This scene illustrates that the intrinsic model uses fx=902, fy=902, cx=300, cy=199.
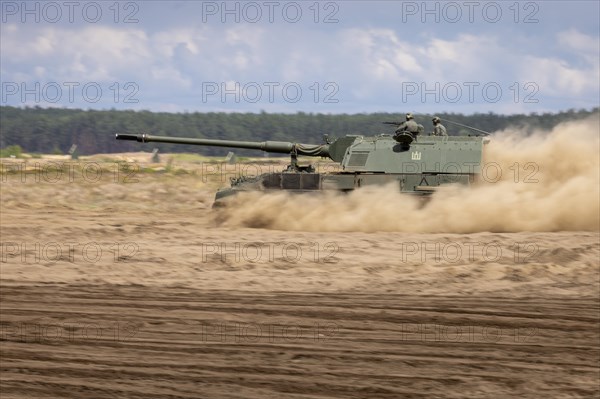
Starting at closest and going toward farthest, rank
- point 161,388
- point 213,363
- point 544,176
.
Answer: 1. point 161,388
2. point 213,363
3. point 544,176

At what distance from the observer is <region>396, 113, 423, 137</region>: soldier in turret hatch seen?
19.7 meters

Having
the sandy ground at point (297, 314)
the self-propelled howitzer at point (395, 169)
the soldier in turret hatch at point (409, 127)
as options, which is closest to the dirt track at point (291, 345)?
the sandy ground at point (297, 314)

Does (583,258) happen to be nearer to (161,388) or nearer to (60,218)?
(161,388)

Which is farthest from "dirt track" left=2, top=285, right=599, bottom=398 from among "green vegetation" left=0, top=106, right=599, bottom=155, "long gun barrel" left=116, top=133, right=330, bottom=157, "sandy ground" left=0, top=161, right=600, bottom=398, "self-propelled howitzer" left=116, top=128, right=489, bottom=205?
"green vegetation" left=0, top=106, right=599, bottom=155

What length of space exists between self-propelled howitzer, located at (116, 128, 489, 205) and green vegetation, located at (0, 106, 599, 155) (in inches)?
2207

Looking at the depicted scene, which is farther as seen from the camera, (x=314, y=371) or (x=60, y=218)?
(x=60, y=218)

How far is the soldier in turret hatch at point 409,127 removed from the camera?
19719mm

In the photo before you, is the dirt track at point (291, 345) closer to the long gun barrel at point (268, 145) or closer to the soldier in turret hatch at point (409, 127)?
the soldier in turret hatch at point (409, 127)

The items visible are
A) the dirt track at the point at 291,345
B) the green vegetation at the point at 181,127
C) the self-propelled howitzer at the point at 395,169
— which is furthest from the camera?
the green vegetation at the point at 181,127

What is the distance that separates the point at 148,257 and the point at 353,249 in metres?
3.58

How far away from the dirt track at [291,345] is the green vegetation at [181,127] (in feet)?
215

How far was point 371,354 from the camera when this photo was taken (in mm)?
8367

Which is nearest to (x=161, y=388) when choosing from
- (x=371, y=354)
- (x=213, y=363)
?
(x=213, y=363)

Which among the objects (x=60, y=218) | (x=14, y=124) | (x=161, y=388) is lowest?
(x=161, y=388)
